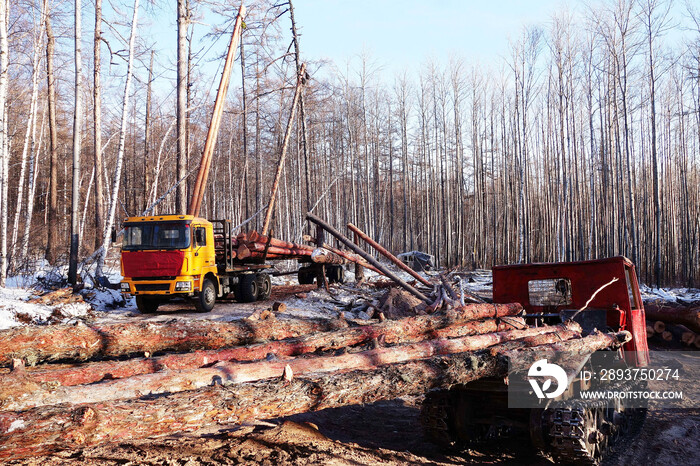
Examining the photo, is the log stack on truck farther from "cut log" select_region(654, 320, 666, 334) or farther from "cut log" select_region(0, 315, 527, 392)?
"cut log" select_region(654, 320, 666, 334)

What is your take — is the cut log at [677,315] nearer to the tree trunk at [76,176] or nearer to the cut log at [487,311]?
the cut log at [487,311]

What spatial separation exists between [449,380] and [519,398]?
1.27 m

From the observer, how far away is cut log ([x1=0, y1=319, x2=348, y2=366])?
4.89 m

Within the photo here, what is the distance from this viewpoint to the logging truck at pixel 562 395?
15.2ft

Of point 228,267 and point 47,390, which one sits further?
point 228,267

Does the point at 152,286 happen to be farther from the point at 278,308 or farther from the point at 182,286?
the point at 278,308

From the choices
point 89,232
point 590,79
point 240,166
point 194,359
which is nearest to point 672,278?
point 590,79

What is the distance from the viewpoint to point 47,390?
3.37 metres

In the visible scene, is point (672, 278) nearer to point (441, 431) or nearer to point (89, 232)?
point (441, 431)

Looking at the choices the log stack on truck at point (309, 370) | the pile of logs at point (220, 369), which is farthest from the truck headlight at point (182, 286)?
the log stack on truck at point (309, 370)

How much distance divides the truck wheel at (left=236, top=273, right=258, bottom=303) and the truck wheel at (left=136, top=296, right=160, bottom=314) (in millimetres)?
2596

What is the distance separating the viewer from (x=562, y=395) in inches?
189

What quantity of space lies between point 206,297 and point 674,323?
37.6ft

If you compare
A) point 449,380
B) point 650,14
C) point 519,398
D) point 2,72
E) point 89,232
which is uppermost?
point 650,14
